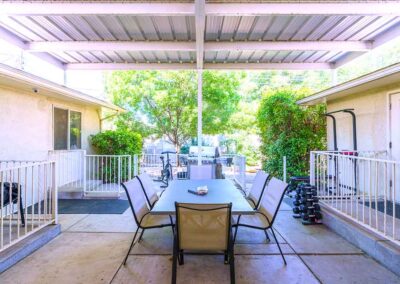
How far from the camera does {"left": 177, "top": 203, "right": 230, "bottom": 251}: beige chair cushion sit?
8.06 ft

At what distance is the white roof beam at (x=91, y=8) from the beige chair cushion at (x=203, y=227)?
3.08 m

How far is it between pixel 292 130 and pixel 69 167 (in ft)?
20.3

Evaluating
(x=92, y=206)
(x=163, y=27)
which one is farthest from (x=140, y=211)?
(x=163, y=27)

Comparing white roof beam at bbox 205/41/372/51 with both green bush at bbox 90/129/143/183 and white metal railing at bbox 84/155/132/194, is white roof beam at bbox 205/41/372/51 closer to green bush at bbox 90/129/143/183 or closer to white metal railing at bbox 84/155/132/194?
white metal railing at bbox 84/155/132/194

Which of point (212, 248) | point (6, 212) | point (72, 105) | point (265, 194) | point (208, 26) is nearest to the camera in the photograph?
point (212, 248)

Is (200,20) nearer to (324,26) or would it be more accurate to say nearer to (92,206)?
(324,26)

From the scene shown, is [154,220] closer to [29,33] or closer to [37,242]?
[37,242]

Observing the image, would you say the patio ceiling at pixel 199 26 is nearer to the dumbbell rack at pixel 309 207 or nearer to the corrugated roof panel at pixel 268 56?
the corrugated roof panel at pixel 268 56

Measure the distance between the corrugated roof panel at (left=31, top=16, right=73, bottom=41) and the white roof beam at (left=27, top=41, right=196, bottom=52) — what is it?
0.19 meters

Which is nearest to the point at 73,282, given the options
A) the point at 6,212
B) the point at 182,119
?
the point at 6,212

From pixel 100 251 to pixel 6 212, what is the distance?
2493mm

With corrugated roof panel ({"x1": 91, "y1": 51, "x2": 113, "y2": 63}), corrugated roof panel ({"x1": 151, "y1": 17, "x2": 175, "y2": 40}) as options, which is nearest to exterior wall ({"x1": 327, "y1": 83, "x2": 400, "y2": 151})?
corrugated roof panel ({"x1": 151, "y1": 17, "x2": 175, "y2": 40})

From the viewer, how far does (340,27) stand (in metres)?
5.11

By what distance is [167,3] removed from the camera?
13.6 ft
